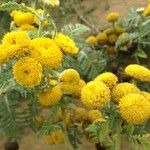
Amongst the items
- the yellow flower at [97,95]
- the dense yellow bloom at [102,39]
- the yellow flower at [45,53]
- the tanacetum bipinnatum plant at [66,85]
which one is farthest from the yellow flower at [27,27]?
the dense yellow bloom at [102,39]

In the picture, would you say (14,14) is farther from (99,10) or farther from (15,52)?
(99,10)

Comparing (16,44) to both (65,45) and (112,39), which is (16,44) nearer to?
(65,45)

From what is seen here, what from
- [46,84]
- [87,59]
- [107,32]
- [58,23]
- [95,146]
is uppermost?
[58,23]

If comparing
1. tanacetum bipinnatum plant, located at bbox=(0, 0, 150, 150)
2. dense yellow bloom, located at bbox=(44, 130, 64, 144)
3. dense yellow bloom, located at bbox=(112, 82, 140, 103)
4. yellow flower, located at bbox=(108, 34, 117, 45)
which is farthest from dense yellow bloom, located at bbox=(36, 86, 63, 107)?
yellow flower, located at bbox=(108, 34, 117, 45)

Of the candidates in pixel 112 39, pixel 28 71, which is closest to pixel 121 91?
pixel 28 71

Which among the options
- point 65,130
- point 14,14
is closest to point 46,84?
point 65,130
